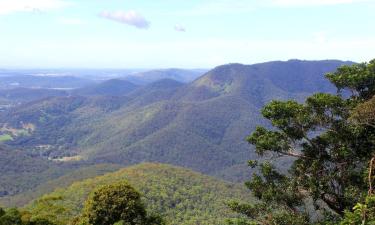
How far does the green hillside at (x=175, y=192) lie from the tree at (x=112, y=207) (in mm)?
92870

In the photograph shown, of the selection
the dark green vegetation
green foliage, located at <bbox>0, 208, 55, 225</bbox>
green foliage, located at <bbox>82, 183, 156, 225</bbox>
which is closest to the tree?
green foliage, located at <bbox>82, 183, 156, 225</bbox>

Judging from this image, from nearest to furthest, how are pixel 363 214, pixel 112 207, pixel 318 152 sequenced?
pixel 363 214, pixel 318 152, pixel 112 207

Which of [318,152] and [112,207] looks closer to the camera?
[318,152]

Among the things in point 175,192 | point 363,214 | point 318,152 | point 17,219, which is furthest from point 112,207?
point 175,192

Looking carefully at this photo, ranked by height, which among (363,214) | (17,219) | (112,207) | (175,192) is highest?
(363,214)

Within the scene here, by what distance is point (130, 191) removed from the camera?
112ft

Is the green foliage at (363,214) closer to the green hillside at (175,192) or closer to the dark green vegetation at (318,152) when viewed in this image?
the dark green vegetation at (318,152)

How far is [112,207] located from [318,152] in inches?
618

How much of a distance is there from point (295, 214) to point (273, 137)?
4.95m

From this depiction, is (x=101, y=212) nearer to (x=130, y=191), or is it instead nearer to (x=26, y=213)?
(x=130, y=191)

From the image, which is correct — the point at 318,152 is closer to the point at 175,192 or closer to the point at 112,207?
the point at 112,207

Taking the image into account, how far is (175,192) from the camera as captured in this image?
152 m

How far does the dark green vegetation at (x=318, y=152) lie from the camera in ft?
83.4

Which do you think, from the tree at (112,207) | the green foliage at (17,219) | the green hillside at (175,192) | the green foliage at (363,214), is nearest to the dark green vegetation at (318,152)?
the green foliage at (363,214)
